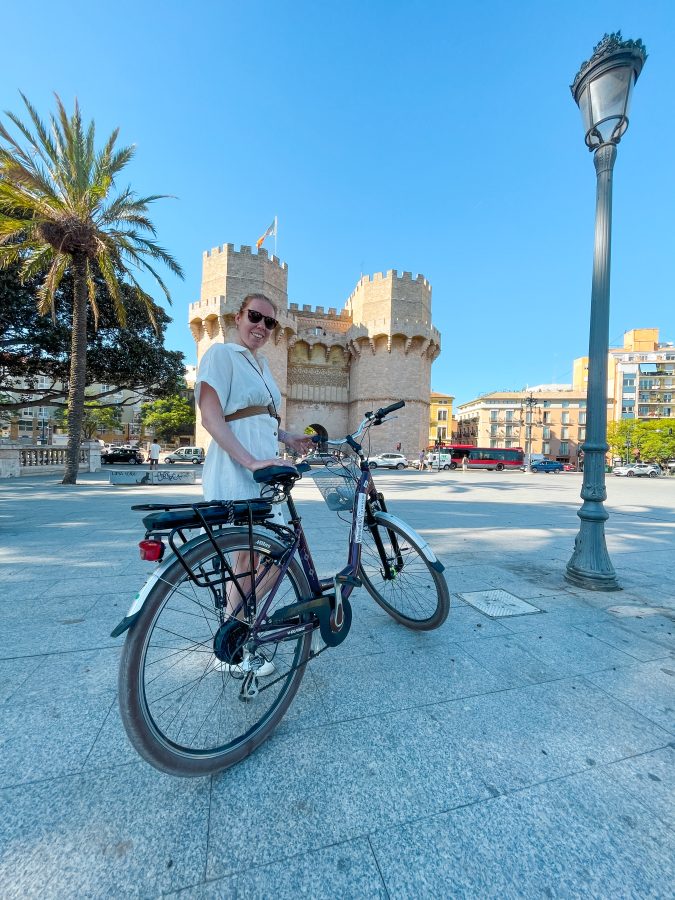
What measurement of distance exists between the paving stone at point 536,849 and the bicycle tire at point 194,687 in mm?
576

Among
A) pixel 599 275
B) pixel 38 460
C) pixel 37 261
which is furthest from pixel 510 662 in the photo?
pixel 38 460

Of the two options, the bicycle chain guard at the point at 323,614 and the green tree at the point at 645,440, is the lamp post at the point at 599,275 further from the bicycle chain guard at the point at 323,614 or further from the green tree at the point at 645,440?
the green tree at the point at 645,440

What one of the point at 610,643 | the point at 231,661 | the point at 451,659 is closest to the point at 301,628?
the point at 231,661

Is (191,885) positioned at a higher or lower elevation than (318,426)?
lower

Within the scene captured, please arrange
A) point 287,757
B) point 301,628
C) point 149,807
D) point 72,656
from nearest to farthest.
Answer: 1. point 149,807
2. point 287,757
3. point 301,628
4. point 72,656

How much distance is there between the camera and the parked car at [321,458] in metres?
2.16

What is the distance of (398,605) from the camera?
2627 mm

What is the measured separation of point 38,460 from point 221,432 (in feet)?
58.8

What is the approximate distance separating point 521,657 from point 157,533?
2042mm

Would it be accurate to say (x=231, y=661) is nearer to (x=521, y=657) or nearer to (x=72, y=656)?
(x=72, y=656)

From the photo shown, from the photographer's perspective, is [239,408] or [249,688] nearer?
[249,688]

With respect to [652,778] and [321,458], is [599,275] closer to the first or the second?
[321,458]

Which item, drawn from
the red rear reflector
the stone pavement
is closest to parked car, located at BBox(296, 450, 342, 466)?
the red rear reflector

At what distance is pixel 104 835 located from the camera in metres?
1.13
